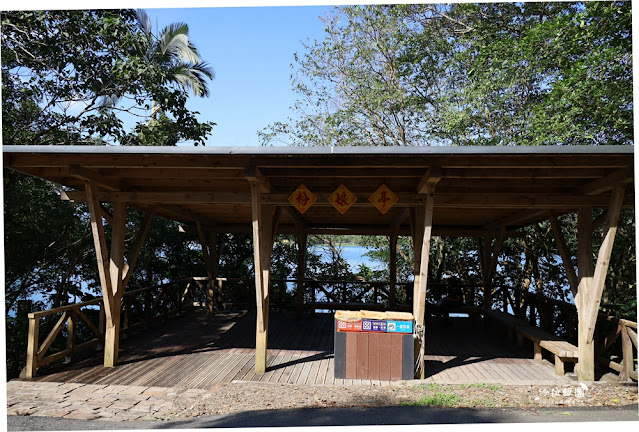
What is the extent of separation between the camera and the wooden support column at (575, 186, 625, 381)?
17.9 feet

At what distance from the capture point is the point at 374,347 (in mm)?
5816

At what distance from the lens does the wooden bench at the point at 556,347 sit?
597 cm

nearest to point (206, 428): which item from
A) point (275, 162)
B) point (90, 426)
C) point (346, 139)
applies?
point (90, 426)

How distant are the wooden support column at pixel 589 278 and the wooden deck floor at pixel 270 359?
14.2 inches

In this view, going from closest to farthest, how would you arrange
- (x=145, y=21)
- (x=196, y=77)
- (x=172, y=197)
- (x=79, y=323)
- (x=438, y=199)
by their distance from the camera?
(x=438, y=199) → (x=172, y=197) → (x=79, y=323) → (x=145, y=21) → (x=196, y=77)

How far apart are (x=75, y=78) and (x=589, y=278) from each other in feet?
32.7

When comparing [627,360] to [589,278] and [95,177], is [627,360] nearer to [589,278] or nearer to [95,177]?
[589,278]

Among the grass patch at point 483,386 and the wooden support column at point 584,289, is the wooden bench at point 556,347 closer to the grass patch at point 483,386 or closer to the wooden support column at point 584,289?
the wooden support column at point 584,289

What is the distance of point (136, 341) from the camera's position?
7965 mm

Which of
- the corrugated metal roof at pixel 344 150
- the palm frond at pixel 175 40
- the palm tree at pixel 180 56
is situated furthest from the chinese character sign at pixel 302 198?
the palm frond at pixel 175 40

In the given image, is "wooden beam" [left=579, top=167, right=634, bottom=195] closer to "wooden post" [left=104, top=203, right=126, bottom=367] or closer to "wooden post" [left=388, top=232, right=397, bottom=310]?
"wooden post" [left=388, top=232, right=397, bottom=310]

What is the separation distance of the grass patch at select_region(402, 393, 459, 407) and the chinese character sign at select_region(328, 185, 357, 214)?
2437 mm

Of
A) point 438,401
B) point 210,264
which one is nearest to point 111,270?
point 438,401

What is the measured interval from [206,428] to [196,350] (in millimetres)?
3800
